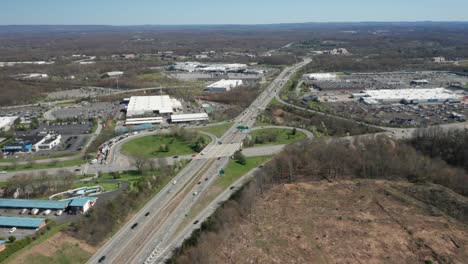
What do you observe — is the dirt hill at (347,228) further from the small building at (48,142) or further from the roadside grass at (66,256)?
the small building at (48,142)

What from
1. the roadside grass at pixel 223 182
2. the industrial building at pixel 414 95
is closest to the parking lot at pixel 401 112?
the industrial building at pixel 414 95

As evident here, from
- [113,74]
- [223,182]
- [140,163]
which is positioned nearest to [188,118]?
[140,163]

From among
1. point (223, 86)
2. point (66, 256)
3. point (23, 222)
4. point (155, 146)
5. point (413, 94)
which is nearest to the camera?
point (66, 256)

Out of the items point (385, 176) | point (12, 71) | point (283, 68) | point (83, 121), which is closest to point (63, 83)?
point (12, 71)

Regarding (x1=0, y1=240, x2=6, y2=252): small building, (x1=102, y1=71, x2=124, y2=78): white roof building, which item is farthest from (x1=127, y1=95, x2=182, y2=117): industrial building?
(x1=0, y1=240, x2=6, y2=252): small building

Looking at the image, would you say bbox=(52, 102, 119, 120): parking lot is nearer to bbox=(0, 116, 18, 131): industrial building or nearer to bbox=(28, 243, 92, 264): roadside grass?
bbox=(0, 116, 18, 131): industrial building

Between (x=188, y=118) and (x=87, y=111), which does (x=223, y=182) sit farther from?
(x=87, y=111)

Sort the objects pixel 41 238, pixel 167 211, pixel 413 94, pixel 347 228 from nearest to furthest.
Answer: pixel 41 238 < pixel 347 228 < pixel 167 211 < pixel 413 94
